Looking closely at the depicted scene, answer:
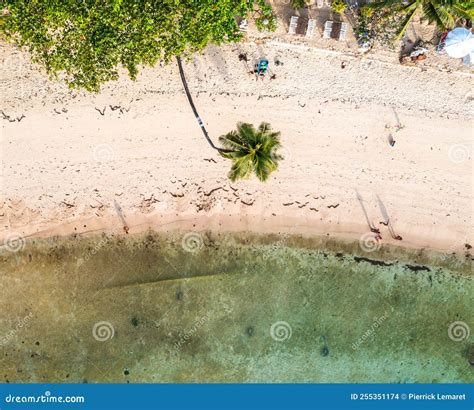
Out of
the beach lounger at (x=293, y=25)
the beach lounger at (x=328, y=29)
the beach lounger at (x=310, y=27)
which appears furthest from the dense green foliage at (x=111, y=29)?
the beach lounger at (x=328, y=29)

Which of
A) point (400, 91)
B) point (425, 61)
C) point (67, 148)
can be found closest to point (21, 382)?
point (67, 148)

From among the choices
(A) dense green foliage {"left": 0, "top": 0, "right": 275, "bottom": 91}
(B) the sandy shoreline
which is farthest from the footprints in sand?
(A) dense green foliage {"left": 0, "top": 0, "right": 275, "bottom": 91}

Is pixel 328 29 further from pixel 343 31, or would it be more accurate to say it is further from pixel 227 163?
pixel 227 163

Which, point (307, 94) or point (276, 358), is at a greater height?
point (307, 94)

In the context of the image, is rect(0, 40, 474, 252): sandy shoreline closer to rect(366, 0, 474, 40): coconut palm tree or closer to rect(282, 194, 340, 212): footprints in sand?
rect(282, 194, 340, 212): footprints in sand

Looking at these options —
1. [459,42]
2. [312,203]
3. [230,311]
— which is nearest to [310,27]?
[459,42]
